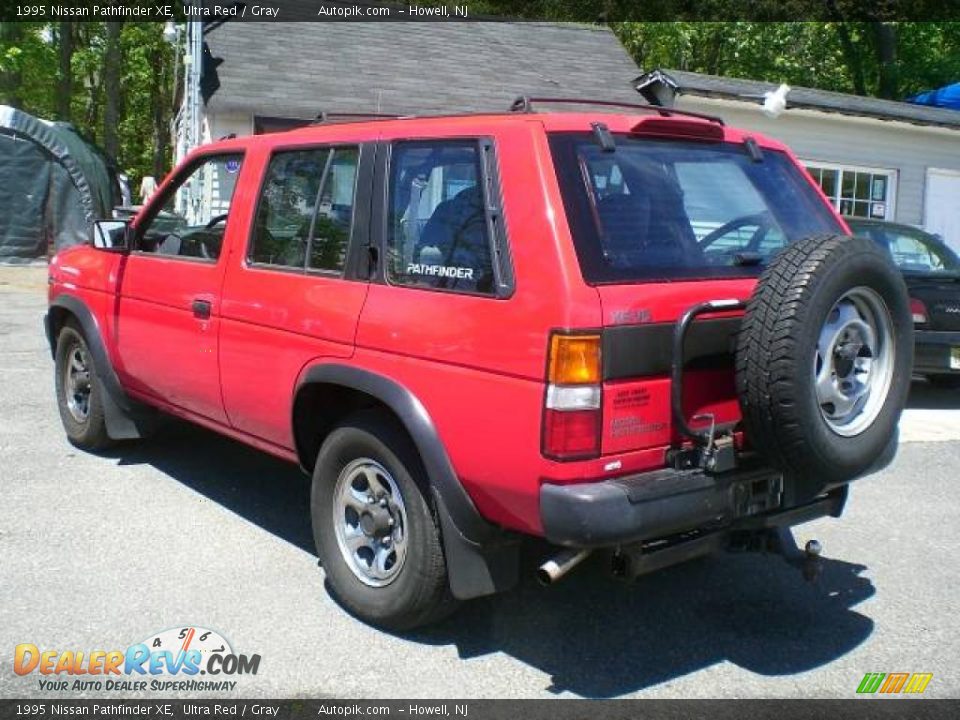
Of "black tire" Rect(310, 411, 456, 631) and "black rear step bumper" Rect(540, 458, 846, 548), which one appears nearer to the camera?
"black rear step bumper" Rect(540, 458, 846, 548)

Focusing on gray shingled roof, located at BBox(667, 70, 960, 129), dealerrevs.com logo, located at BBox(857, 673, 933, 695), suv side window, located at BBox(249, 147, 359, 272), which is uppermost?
gray shingled roof, located at BBox(667, 70, 960, 129)

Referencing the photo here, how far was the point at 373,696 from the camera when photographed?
3439 mm

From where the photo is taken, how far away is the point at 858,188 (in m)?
17.0

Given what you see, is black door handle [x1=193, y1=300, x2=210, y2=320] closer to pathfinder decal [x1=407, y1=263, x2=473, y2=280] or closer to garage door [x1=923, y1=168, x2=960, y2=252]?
pathfinder decal [x1=407, y1=263, x2=473, y2=280]

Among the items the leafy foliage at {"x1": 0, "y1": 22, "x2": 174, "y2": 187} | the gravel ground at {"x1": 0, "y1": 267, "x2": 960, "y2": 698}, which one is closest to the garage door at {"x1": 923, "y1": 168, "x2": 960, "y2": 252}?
the gravel ground at {"x1": 0, "y1": 267, "x2": 960, "y2": 698}

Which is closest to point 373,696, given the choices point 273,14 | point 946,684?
point 946,684

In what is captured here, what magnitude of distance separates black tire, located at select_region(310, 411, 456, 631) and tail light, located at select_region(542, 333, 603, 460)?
714 millimetres

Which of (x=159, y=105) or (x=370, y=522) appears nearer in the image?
(x=370, y=522)

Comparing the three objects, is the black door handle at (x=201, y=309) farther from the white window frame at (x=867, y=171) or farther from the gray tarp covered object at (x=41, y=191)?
the gray tarp covered object at (x=41, y=191)

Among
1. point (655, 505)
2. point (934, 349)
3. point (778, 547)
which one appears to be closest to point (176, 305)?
point (655, 505)

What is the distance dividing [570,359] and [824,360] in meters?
0.94

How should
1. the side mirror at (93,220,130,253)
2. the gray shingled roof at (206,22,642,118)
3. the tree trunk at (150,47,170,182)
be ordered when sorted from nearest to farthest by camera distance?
the side mirror at (93,220,130,253) < the gray shingled roof at (206,22,642,118) < the tree trunk at (150,47,170,182)

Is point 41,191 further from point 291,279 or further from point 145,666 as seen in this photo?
point 145,666

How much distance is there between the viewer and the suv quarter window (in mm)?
3447
